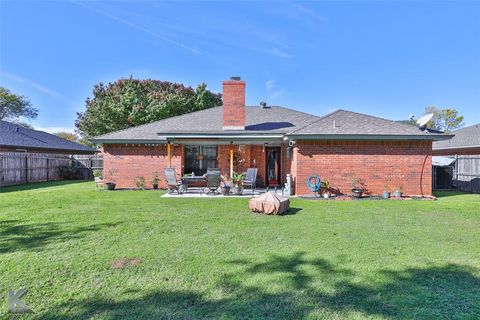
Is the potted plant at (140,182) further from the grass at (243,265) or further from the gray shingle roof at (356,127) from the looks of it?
the gray shingle roof at (356,127)

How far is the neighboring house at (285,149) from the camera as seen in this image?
10914 mm

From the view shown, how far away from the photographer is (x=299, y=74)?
21453 millimetres

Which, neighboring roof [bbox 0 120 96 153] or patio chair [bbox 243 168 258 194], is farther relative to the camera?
neighboring roof [bbox 0 120 96 153]

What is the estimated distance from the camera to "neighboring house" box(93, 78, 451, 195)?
10914mm

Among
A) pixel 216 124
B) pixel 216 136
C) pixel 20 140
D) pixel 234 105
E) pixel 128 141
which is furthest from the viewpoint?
pixel 20 140

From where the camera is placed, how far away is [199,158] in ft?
48.0

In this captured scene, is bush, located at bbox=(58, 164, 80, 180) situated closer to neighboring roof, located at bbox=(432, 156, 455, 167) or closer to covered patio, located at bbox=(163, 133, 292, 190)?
covered patio, located at bbox=(163, 133, 292, 190)

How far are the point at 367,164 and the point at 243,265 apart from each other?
8.85 metres

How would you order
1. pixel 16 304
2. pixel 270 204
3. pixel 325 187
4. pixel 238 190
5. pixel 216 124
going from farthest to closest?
pixel 216 124, pixel 238 190, pixel 325 187, pixel 270 204, pixel 16 304

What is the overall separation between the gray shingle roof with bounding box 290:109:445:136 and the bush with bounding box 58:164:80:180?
17526 millimetres

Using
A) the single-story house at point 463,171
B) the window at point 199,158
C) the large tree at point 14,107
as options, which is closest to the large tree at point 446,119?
the single-story house at point 463,171

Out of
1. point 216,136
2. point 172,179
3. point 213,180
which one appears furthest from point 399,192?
point 172,179

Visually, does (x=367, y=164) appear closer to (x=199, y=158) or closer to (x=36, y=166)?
(x=199, y=158)

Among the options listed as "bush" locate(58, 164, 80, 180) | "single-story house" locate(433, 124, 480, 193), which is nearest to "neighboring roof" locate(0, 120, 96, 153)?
"bush" locate(58, 164, 80, 180)
